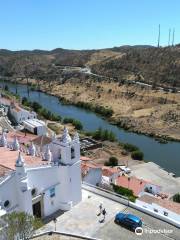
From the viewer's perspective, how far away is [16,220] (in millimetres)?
20219

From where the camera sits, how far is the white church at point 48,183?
2486 cm

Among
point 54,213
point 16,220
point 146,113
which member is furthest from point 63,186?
point 146,113

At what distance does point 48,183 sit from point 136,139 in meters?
51.7

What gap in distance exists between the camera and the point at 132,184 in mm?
43562

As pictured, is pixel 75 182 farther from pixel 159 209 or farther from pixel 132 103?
pixel 132 103

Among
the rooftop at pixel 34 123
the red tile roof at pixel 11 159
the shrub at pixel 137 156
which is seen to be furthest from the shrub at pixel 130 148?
the red tile roof at pixel 11 159

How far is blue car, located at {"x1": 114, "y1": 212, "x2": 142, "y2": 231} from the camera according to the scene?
26.3 meters

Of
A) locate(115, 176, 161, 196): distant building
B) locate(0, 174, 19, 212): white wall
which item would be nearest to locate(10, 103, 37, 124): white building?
locate(115, 176, 161, 196): distant building

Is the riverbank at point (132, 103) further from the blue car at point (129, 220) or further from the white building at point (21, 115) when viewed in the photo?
the blue car at point (129, 220)

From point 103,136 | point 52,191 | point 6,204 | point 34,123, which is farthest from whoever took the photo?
point 103,136

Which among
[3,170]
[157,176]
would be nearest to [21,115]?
[157,176]

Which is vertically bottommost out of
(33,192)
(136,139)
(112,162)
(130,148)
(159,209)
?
(136,139)

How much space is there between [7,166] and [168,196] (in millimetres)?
24213

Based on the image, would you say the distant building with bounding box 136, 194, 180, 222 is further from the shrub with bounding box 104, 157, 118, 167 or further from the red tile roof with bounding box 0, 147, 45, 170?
the shrub with bounding box 104, 157, 118, 167
